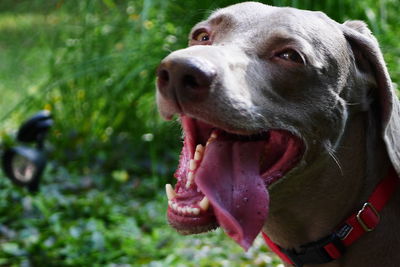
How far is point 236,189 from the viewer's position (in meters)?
2.32

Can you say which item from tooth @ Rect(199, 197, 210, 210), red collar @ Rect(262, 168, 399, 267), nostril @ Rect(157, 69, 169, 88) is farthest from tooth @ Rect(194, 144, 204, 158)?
red collar @ Rect(262, 168, 399, 267)

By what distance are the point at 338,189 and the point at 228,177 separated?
0.47 m

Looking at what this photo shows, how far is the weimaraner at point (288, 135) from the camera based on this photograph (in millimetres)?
2244

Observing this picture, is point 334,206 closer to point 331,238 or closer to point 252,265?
point 331,238

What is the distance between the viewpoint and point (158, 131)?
5426mm

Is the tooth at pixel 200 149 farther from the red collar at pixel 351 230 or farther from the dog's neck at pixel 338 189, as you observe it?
the red collar at pixel 351 230

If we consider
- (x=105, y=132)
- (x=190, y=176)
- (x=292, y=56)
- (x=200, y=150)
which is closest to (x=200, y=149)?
(x=200, y=150)

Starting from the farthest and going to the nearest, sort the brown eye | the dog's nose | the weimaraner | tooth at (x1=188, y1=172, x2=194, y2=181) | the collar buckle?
the brown eye
the collar buckle
tooth at (x1=188, y1=172, x2=194, y2=181)
the weimaraner
the dog's nose

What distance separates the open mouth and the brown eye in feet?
1.27

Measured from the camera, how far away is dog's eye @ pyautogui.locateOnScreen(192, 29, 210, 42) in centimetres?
271

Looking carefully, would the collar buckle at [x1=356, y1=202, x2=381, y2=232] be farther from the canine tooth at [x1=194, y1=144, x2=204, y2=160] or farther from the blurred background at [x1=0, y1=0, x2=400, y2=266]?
the blurred background at [x1=0, y1=0, x2=400, y2=266]

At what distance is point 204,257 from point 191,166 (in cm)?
183

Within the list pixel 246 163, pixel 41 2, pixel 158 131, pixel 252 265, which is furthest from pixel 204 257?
pixel 41 2

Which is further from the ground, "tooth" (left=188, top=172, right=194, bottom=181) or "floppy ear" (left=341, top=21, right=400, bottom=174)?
"floppy ear" (left=341, top=21, right=400, bottom=174)
